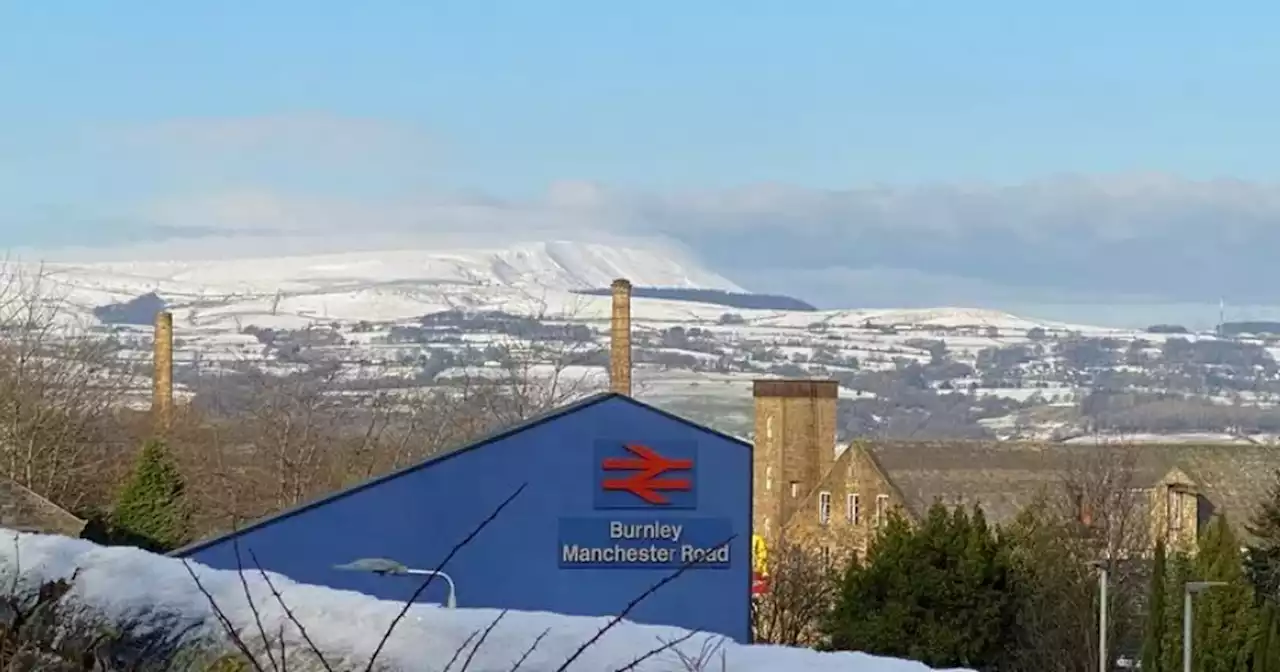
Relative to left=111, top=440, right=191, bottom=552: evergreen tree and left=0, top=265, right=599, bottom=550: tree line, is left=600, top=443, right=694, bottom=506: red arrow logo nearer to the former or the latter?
left=0, top=265, right=599, bottom=550: tree line

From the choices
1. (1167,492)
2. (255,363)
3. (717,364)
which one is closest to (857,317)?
(717,364)

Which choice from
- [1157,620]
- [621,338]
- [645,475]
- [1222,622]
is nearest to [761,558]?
[621,338]

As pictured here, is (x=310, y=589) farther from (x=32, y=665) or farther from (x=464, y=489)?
(x=464, y=489)

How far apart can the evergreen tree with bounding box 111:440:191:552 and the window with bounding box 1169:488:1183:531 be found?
29.5 meters

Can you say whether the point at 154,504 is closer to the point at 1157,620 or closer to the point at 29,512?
the point at 29,512

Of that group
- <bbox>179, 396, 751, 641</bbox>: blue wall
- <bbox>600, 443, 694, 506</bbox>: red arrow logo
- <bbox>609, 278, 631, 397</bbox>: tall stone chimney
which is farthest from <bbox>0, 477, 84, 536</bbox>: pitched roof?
<bbox>609, 278, 631, 397</bbox>: tall stone chimney

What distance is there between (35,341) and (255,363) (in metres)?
42.0

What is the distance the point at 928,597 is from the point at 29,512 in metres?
16.5

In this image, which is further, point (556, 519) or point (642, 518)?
point (642, 518)

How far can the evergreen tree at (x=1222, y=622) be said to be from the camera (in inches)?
1303

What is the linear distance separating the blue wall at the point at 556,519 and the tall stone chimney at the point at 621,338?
2285cm

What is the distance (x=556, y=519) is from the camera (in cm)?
2695

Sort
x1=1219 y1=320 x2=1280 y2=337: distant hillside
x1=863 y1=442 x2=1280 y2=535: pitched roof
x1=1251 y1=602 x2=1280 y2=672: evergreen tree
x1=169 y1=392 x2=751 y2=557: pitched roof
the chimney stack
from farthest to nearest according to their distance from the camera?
x1=1219 y1=320 x2=1280 y2=337: distant hillside, x1=863 y1=442 x2=1280 y2=535: pitched roof, the chimney stack, x1=1251 y1=602 x2=1280 y2=672: evergreen tree, x1=169 y1=392 x2=751 y2=557: pitched roof

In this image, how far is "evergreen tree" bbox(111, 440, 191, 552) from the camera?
124 ft
